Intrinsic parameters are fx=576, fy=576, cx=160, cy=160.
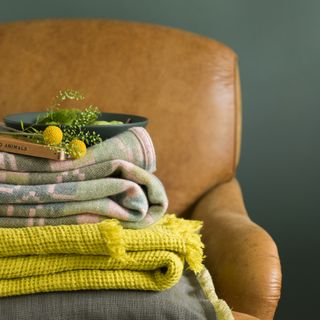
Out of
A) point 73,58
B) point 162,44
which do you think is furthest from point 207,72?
point 73,58

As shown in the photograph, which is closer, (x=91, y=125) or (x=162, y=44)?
(x=91, y=125)

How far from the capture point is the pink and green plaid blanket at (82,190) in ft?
2.94

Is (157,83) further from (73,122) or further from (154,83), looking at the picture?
(73,122)

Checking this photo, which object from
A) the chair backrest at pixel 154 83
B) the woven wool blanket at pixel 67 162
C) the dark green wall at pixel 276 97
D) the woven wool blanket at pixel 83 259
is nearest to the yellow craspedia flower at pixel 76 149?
the woven wool blanket at pixel 67 162

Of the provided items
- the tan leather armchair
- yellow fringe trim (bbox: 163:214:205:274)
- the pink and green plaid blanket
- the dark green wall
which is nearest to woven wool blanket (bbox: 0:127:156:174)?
the pink and green plaid blanket

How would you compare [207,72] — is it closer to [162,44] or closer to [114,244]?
[162,44]

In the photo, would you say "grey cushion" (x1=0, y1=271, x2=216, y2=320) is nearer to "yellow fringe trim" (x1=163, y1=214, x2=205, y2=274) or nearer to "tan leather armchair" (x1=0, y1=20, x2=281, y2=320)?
"yellow fringe trim" (x1=163, y1=214, x2=205, y2=274)

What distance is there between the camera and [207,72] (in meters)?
1.47

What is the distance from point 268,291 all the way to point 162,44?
2.47 feet

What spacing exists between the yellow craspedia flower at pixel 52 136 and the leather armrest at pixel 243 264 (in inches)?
14.5

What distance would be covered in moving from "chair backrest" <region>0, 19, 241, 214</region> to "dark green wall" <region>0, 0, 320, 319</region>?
0.73 ft

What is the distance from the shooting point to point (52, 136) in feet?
3.01

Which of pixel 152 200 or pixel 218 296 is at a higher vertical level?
pixel 152 200

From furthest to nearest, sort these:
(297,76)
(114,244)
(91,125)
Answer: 1. (297,76)
2. (91,125)
3. (114,244)
